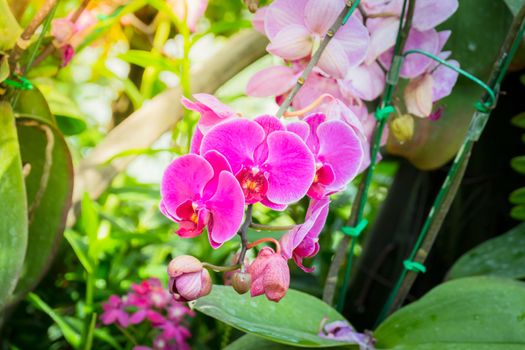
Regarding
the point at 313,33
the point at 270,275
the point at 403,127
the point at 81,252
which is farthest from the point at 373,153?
the point at 81,252

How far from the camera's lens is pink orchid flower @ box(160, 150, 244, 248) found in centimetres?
35

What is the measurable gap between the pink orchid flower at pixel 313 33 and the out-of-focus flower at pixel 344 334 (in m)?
0.19

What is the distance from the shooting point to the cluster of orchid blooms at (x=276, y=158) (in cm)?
36

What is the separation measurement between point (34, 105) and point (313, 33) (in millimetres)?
267

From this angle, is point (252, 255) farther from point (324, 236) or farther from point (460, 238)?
point (460, 238)

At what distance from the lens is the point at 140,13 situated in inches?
47.2

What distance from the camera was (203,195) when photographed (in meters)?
0.36

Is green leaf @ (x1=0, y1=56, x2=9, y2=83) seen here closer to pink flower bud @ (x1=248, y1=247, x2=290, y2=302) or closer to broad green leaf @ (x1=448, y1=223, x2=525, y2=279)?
pink flower bud @ (x1=248, y1=247, x2=290, y2=302)

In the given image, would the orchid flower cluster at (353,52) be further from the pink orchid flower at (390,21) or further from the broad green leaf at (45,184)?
the broad green leaf at (45,184)

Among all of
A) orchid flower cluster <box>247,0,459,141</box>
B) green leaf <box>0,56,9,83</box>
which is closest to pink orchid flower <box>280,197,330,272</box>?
orchid flower cluster <box>247,0,459,141</box>

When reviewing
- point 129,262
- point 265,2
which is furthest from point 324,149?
point 129,262

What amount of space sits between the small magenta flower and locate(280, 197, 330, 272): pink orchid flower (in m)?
0.36

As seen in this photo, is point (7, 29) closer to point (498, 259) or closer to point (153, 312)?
point (153, 312)

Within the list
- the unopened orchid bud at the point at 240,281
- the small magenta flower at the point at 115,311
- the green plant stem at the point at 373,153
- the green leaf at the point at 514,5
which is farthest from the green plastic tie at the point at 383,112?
the small magenta flower at the point at 115,311
